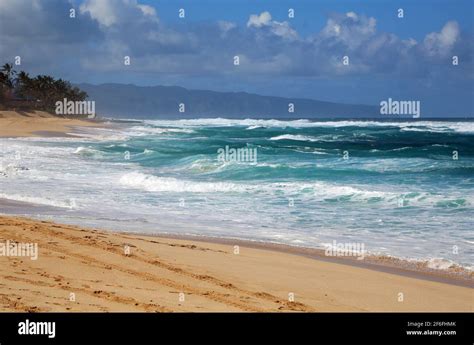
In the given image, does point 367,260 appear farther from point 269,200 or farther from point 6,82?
point 6,82

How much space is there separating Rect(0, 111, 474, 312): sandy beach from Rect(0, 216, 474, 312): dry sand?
0.01m

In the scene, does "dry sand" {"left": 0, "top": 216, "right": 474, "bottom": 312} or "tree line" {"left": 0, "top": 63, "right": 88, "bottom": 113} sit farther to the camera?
"tree line" {"left": 0, "top": 63, "right": 88, "bottom": 113}

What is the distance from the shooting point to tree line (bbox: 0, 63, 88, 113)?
315ft

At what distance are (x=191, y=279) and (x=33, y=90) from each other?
102567 mm


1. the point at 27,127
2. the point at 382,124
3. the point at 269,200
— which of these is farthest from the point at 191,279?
the point at 382,124

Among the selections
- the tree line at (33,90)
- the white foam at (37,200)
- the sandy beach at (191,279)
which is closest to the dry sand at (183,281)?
the sandy beach at (191,279)

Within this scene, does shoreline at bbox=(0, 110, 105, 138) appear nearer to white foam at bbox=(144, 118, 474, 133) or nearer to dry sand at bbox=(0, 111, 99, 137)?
dry sand at bbox=(0, 111, 99, 137)

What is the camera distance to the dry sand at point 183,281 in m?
6.50

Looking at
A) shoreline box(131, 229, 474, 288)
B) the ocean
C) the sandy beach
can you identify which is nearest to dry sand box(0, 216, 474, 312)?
the sandy beach

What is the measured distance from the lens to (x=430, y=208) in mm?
15898

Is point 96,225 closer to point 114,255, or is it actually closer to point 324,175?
point 114,255

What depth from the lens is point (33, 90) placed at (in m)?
104

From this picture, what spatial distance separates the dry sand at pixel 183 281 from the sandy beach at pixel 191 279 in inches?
0.5
